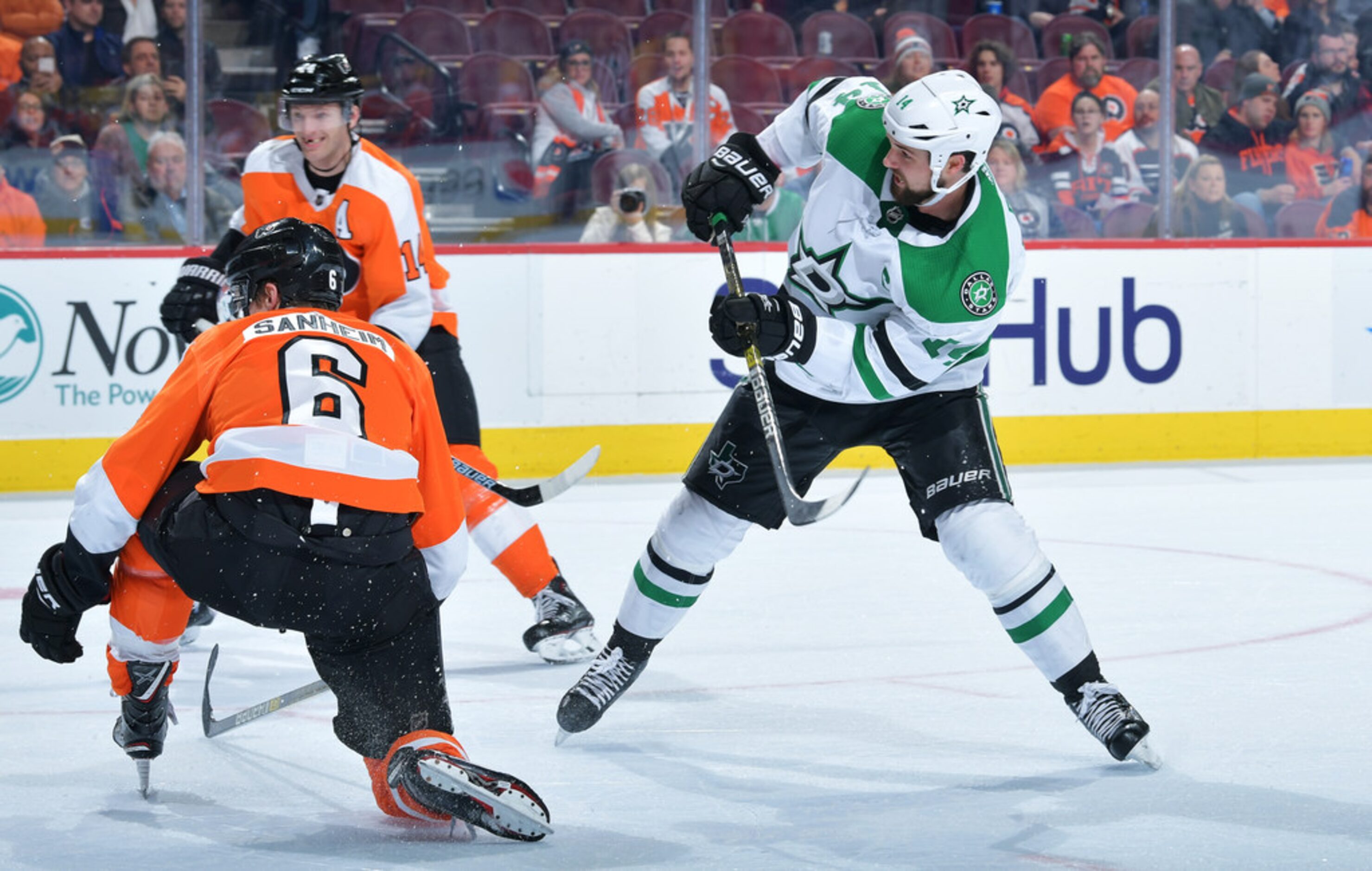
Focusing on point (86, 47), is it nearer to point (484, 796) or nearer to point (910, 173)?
point (910, 173)

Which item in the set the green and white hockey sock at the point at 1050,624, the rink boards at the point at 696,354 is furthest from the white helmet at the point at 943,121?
the rink boards at the point at 696,354

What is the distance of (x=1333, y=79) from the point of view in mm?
6938

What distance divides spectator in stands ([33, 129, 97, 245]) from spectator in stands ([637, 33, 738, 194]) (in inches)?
72.7

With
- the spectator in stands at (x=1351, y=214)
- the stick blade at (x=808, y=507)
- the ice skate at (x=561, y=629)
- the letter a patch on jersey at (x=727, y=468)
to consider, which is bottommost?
the ice skate at (x=561, y=629)

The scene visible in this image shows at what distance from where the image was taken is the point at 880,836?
7.88 feet

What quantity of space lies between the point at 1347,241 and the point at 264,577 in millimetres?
5386

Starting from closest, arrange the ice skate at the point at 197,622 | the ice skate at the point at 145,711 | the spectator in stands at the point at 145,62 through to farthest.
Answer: the ice skate at the point at 145,711, the ice skate at the point at 197,622, the spectator in stands at the point at 145,62

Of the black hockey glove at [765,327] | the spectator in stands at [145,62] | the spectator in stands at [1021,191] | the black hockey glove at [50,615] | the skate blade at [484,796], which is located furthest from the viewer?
the spectator in stands at [1021,191]

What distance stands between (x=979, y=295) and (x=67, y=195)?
4.06 meters

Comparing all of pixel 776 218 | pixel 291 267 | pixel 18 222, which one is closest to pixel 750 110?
pixel 776 218

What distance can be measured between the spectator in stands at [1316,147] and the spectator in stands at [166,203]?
3904 millimetres

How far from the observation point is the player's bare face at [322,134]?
345cm

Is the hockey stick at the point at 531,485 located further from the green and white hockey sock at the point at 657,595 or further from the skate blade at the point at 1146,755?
the skate blade at the point at 1146,755

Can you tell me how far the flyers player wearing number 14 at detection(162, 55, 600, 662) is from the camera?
351cm
